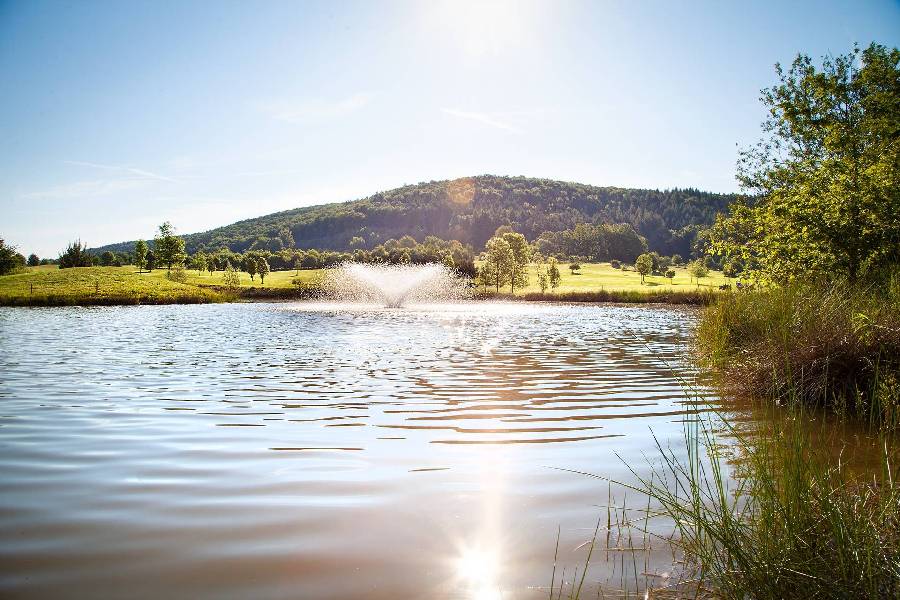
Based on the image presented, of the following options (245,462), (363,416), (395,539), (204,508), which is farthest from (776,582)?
(363,416)

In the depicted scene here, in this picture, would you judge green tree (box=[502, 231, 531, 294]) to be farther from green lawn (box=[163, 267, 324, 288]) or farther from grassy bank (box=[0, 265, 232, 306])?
grassy bank (box=[0, 265, 232, 306])

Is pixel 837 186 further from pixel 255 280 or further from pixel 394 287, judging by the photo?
pixel 255 280

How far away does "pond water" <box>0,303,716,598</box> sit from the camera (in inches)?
157

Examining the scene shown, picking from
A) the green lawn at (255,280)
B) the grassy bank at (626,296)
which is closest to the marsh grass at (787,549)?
the grassy bank at (626,296)

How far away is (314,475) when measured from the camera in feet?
20.5

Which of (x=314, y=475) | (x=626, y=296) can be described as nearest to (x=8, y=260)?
(x=626, y=296)

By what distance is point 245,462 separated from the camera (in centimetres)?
673

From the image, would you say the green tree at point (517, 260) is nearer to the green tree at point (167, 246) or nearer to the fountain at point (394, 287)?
the fountain at point (394, 287)

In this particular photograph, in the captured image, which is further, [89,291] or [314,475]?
[89,291]

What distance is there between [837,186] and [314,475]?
1491 cm

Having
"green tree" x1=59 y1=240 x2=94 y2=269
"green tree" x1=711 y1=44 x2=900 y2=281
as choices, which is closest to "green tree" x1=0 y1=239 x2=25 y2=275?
"green tree" x1=59 y1=240 x2=94 y2=269

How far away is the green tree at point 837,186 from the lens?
1477 cm

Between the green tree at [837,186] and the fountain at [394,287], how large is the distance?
37.5m

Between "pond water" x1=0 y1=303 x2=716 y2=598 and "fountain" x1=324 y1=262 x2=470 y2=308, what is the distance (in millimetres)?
44026
